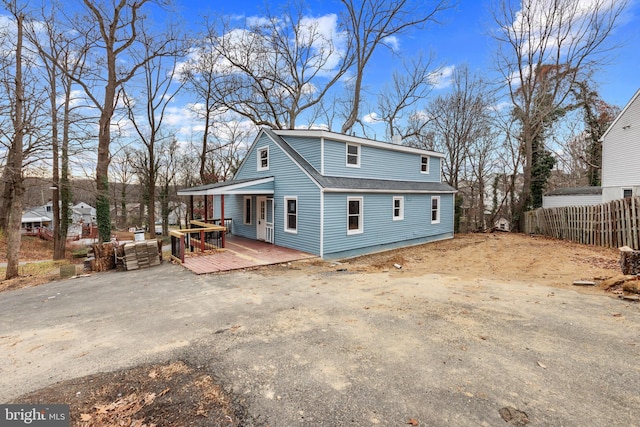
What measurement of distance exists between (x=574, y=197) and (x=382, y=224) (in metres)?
14.1

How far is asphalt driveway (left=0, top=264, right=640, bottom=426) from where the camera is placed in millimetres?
2543

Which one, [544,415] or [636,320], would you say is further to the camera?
[636,320]

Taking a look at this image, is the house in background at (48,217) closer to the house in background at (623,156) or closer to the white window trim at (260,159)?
the white window trim at (260,159)

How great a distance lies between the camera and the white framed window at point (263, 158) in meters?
13.5

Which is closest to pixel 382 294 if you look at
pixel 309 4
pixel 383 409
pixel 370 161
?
pixel 383 409

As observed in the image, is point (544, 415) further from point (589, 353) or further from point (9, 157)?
point (9, 157)

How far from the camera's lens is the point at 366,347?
362cm

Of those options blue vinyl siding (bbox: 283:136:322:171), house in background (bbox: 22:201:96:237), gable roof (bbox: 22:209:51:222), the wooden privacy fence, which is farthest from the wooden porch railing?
gable roof (bbox: 22:209:51:222)

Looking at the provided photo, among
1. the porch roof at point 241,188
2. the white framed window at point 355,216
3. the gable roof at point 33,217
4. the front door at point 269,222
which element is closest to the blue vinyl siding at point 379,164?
the white framed window at point 355,216

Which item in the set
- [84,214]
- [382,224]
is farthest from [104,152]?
[84,214]

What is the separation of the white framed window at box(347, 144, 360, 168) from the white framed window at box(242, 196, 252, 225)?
544cm

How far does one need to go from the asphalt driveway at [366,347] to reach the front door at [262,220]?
6954 mm

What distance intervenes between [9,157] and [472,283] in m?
14.5

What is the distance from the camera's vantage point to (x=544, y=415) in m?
2.39
